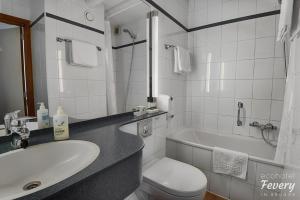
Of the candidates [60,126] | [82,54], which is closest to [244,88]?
[82,54]

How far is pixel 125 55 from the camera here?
1474 mm

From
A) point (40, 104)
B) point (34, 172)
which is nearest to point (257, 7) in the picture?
point (40, 104)

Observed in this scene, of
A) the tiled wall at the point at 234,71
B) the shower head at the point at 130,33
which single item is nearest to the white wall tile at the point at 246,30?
the tiled wall at the point at 234,71

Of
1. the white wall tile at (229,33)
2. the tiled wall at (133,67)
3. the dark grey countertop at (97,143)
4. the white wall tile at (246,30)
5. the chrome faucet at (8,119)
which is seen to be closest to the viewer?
the dark grey countertop at (97,143)

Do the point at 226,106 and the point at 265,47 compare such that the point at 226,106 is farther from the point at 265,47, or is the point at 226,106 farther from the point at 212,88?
the point at 265,47

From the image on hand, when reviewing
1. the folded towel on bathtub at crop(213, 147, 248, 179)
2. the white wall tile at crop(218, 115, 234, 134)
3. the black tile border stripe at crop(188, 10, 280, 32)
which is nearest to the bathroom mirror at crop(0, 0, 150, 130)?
the folded towel on bathtub at crop(213, 147, 248, 179)

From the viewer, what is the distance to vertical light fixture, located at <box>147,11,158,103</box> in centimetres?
170

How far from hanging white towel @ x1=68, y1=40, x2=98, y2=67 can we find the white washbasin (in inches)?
21.0

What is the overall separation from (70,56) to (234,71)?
1.93 metres

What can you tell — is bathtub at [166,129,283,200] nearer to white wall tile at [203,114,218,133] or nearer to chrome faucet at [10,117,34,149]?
white wall tile at [203,114,218,133]

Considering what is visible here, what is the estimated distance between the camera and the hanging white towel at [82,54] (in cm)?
100

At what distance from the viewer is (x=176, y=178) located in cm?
119

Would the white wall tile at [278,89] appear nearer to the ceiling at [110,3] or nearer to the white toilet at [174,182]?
the white toilet at [174,182]

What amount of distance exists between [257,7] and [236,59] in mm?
617
